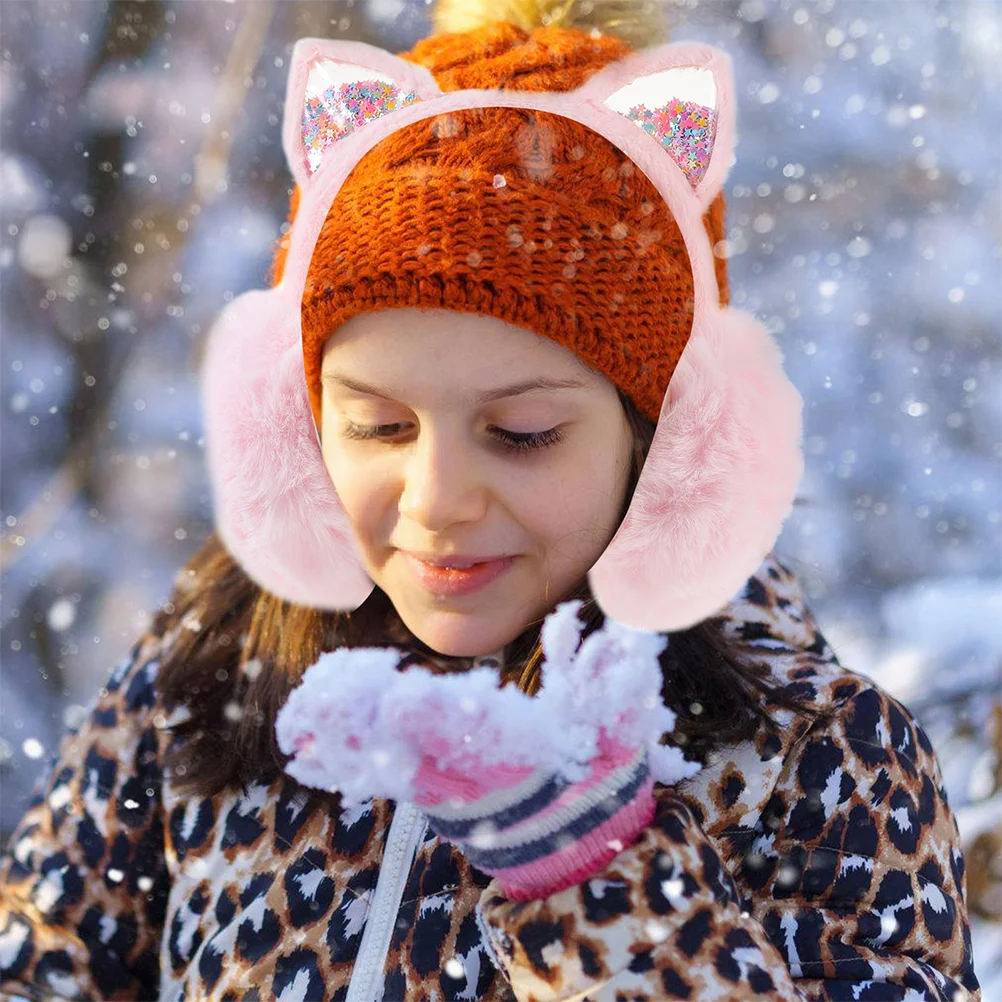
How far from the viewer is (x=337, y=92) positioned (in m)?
1.24

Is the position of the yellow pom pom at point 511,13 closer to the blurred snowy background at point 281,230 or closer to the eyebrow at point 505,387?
the eyebrow at point 505,387

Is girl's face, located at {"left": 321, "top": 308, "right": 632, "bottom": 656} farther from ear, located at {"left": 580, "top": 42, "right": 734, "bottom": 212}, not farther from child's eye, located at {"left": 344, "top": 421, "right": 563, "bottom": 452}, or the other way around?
ear, located at {"left": 580, "top": 42, "right": 734, "bottom": 212}

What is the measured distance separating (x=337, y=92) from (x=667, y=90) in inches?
15.2

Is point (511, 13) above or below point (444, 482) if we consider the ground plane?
above

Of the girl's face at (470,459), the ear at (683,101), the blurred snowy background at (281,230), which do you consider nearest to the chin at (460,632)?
the girl's face at (470,459)

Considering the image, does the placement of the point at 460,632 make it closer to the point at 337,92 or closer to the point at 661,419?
the point at 661,419

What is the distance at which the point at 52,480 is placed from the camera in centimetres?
264

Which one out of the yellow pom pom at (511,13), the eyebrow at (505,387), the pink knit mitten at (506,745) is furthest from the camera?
the yellow pom pom at (511,13)

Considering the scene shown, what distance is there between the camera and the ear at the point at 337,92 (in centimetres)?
121

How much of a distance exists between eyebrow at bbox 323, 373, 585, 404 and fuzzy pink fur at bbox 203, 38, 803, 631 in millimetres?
155

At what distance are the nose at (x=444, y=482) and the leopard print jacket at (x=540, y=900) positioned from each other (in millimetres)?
345

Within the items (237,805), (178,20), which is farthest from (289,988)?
(178,20)

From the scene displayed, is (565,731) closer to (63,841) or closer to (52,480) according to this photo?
(63,841)

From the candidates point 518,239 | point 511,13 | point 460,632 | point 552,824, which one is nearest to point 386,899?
point 460,632
